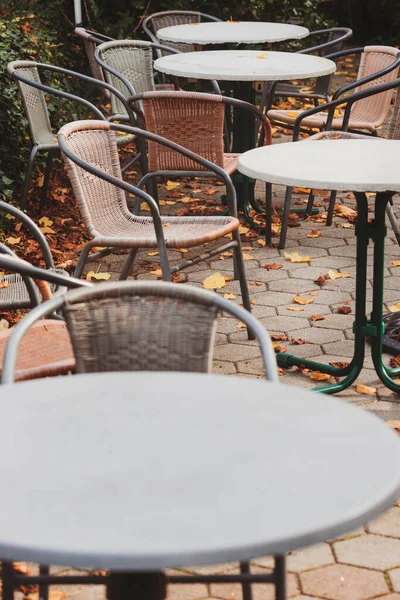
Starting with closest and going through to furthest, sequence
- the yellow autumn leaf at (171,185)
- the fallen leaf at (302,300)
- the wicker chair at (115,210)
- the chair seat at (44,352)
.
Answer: the chair seat at (44,352) < the wicker chair at (115,210) < the fallen leaf at (302,300) < the yellow autumn leaf at (171,185)

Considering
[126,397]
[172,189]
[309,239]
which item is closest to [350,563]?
[126,397]

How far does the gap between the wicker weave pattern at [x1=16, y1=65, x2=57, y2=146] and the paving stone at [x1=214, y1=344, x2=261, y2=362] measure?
203 cm

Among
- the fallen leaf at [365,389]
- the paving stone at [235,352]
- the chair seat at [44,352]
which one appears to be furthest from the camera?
the paving stone at [235,352]

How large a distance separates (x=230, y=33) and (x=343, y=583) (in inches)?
211

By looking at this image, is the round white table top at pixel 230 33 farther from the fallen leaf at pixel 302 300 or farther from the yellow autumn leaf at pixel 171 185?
the fallen leaf at pixel 302 300

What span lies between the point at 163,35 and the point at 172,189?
4.02 ft

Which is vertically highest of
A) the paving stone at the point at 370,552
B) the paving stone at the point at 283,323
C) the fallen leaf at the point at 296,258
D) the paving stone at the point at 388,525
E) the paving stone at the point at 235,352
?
the fallen leaf at the point at 296,258

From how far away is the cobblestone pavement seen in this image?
2.50 metres

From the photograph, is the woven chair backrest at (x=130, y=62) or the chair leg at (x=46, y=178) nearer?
the chair leg at (x=46, y=178)

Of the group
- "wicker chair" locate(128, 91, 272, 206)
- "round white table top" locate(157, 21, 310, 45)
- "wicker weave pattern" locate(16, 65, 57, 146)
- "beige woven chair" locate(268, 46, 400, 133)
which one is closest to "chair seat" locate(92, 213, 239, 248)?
"wicker chair" locate(128, 91, 272, 206)

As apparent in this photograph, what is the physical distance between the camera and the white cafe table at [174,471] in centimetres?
123

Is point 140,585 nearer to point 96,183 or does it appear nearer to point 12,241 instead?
point 96,183

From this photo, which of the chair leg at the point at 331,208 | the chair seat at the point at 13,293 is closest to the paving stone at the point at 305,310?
the chair leg at the point at 331,208

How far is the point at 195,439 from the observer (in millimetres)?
1506
